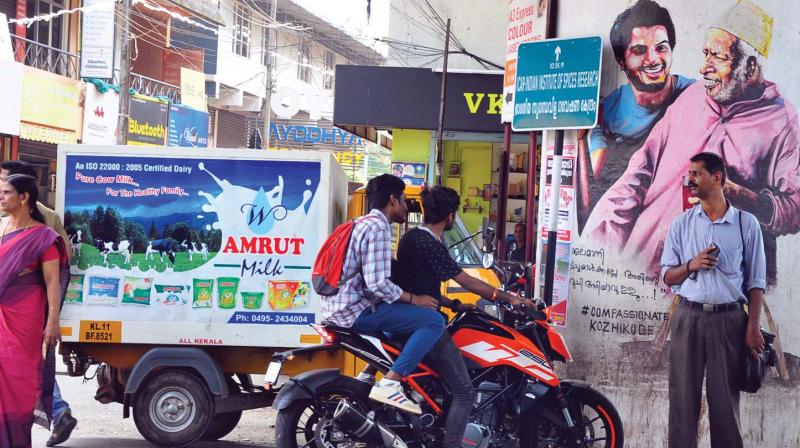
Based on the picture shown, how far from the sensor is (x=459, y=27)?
20.4m

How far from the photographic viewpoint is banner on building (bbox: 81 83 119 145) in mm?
25792

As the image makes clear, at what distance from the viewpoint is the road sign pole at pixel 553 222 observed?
803cm

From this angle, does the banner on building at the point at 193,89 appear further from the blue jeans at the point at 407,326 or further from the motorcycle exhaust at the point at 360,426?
the motorcycle exhaust at the point at 360,426

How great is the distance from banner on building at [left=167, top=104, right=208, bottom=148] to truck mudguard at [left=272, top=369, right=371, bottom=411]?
24015 mm

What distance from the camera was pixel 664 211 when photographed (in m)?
7.59

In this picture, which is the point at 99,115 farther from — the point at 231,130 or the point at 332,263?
the point at 332,263

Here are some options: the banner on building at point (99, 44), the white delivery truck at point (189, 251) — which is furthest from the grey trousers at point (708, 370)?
the banner on building at point (99, 44)

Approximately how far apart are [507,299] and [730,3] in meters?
2.69

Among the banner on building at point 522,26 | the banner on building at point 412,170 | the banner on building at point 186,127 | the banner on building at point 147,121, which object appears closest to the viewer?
the banner on building at point 522,26

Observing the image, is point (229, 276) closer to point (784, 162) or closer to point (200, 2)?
point (784, 162)

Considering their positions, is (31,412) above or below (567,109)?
below

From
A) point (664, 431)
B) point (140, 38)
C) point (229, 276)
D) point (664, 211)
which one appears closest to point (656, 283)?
point (664, 211)

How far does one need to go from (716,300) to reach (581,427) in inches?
51.3

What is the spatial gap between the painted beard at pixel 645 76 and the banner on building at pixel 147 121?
2148 cm
